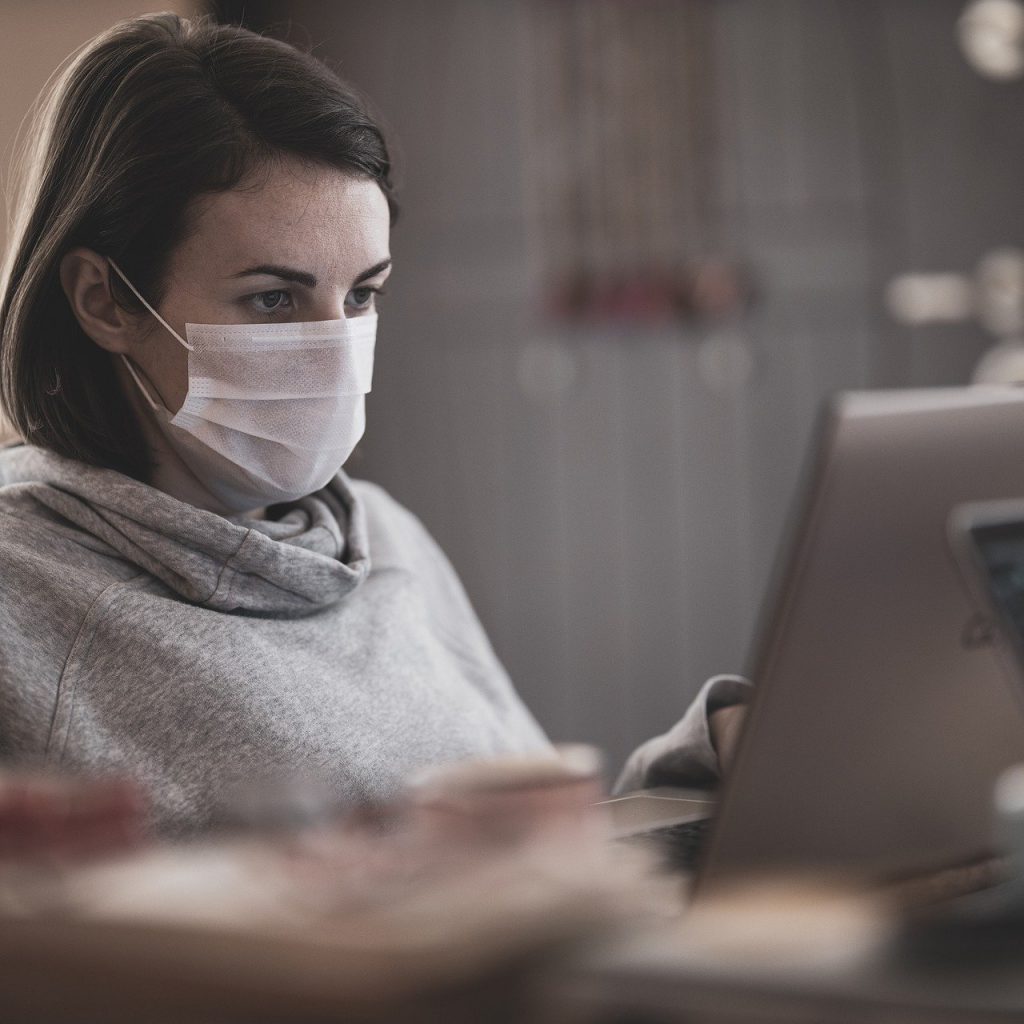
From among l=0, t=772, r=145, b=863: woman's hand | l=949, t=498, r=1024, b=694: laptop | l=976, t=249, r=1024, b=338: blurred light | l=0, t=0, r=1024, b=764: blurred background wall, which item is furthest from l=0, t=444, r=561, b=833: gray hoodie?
l=976, t=249, r=1024, b=338: blurred light

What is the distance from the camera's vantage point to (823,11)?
272 centimetres

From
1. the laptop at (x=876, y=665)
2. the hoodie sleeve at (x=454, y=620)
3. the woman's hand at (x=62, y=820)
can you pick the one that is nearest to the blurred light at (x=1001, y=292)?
the hoodie sleeve at (x=454, y=620)

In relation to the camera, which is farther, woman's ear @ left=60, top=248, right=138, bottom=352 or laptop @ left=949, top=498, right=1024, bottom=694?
woman's ear @ left=60, top=248, right=138, bottom=352

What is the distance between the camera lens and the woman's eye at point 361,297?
1291mm

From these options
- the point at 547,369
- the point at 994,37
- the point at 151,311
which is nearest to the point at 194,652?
the point at 151,311

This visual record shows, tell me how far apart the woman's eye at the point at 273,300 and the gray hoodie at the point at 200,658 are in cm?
18

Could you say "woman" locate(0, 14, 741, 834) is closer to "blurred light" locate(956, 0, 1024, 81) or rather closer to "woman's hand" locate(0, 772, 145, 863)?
"woman's hand" locate(0, 772, 145, 863)

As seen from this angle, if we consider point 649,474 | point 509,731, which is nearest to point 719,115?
point 649,474

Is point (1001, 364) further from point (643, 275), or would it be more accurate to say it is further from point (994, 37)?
point (643, 275)

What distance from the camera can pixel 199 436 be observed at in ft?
4.09

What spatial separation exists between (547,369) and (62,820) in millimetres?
2378

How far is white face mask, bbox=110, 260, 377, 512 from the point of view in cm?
124

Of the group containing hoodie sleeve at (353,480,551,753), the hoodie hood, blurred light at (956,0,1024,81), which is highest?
blurred light at (956,0,1024,81)

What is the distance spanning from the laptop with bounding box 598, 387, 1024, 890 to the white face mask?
654 millimetres
